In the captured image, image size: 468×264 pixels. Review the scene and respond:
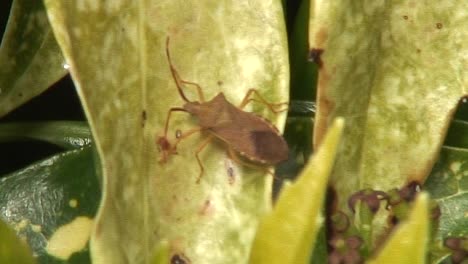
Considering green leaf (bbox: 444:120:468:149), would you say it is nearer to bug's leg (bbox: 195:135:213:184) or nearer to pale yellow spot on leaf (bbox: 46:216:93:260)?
bug's leg (bbox: 195:135:213:184)

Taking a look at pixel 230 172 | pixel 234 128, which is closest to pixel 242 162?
pixel 230 172

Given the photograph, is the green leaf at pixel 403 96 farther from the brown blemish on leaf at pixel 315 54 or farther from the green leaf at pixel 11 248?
the green leaf at pixel 11 248

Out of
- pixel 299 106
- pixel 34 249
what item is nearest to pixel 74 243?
pixel 34 249

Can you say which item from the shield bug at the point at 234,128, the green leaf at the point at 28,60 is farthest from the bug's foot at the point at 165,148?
the green leaf at the point at 28,60

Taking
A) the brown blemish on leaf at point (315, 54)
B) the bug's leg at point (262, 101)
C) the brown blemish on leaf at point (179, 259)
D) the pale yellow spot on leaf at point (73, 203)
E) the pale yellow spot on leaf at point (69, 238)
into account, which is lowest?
the pale yellow spot on leaf at point (69, 238)

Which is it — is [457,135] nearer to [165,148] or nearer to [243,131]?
[243,131]

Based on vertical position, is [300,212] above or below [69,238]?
above
